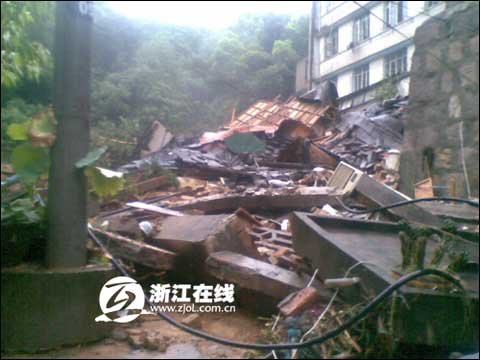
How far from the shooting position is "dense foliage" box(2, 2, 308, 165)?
72.8 inches

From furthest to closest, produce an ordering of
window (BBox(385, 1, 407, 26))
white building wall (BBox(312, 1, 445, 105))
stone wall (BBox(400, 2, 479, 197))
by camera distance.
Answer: window (BBox(385, 1, 407, 26)) < white building wall (BBox(312, 1, 445, 105)) < stone wall (BBox(400, 2, 479, 197))

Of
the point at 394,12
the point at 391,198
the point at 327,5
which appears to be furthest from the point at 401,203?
the point at 394,12

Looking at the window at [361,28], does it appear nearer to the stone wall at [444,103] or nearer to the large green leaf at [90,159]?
the stone wall at [444,103]

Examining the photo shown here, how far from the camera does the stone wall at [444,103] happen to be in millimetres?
2305

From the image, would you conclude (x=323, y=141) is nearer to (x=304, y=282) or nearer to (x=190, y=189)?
(x=190, y=189)

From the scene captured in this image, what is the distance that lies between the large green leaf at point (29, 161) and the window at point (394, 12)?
85.8 inches

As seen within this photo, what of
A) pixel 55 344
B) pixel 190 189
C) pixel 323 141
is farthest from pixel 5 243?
pixel 323 141

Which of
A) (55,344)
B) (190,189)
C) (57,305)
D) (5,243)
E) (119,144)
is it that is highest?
(119,144)

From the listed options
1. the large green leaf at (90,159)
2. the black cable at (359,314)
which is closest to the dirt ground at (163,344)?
the black cable at (359,314)

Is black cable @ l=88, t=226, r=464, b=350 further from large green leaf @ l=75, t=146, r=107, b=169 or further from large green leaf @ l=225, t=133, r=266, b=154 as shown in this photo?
large green leaf @ l=225, t=133, r=266, b=154

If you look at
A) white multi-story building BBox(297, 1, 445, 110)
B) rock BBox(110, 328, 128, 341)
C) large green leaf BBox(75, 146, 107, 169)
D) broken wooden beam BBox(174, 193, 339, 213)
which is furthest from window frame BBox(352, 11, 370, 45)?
rock BBox(110, 328, 128, 341)

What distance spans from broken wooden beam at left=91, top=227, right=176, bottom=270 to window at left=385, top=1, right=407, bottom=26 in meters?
2.02

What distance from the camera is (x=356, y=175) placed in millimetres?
3260

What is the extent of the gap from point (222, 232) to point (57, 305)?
115cm
